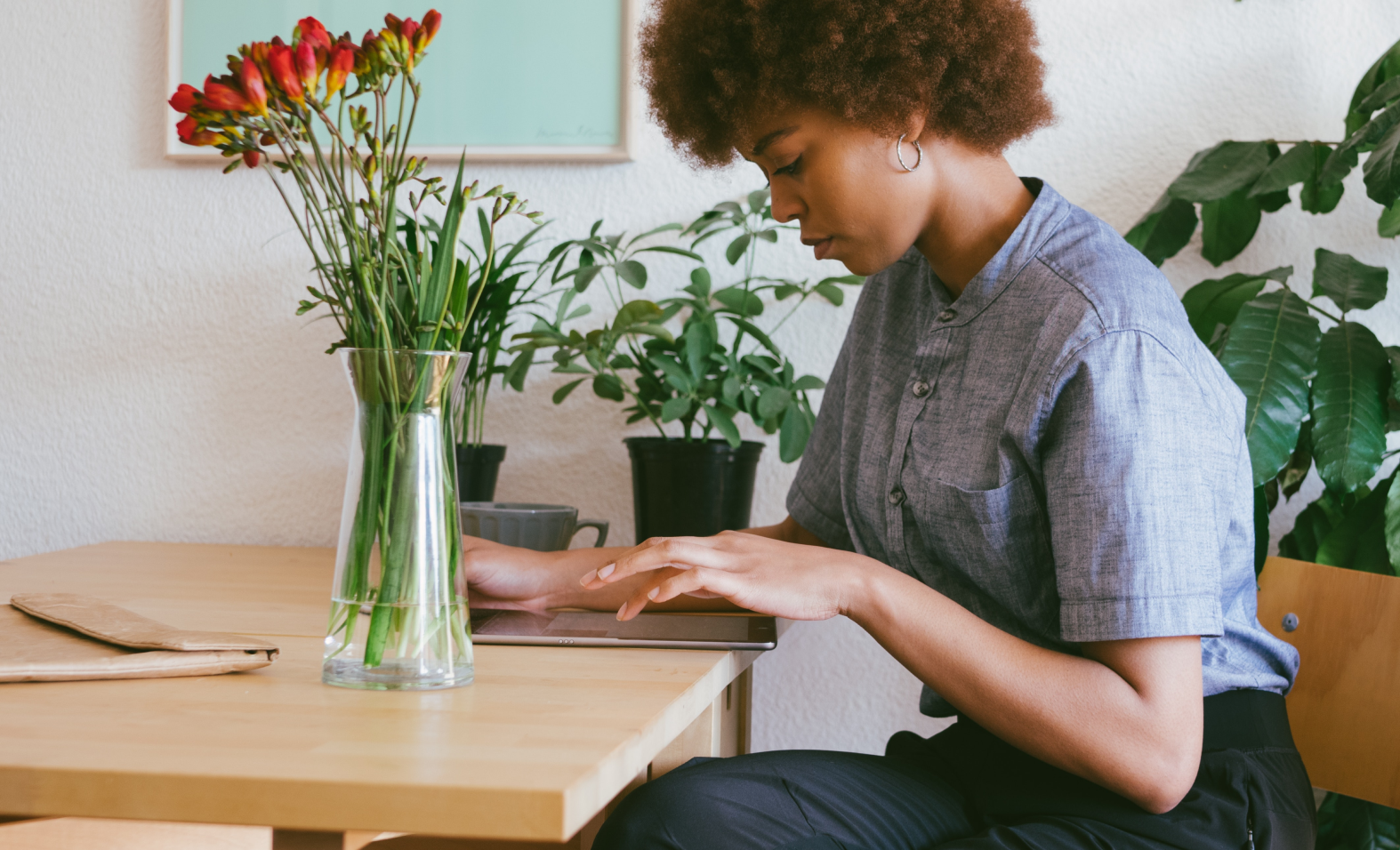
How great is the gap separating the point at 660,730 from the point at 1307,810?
1.84 feet

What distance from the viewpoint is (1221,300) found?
1.32 m

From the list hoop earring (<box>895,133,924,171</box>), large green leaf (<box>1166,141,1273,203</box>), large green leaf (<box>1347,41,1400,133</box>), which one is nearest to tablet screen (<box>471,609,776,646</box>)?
hoop earring (<box>895,133,924,171</box>)

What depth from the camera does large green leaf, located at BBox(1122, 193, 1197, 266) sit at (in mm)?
1357

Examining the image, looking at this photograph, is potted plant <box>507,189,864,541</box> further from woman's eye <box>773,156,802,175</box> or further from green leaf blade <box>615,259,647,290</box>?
woman's eye <box>773,156,802,175</box>

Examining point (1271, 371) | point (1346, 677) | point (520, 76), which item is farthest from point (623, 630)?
point (520, 76)

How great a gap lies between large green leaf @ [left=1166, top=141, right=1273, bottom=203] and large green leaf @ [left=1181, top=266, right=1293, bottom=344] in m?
0.11

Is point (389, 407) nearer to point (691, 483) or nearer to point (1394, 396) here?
point (691, 483)

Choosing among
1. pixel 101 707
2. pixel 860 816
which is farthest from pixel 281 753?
pixel 860 816

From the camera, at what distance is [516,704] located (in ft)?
2.07

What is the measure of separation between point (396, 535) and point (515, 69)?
43.9 inches

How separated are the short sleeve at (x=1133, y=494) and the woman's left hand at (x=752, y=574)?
0.15 m

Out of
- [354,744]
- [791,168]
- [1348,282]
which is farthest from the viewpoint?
[1348,282]

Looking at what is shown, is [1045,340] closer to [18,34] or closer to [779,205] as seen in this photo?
[779,205]
